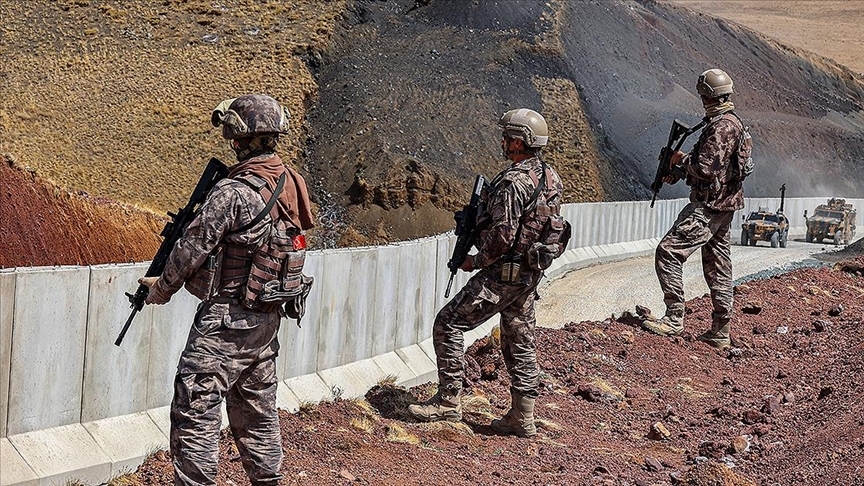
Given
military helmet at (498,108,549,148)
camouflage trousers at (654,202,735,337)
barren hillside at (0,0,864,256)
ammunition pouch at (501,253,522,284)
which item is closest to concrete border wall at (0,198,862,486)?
ammunition pouch at (501,253,522,284)

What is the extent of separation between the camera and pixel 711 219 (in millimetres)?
12289

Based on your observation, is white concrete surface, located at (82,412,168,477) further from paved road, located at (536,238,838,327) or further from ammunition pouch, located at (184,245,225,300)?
paved road, located at (536,238,838,327)

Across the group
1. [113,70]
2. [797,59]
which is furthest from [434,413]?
[797,59]

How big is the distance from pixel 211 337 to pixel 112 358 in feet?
5.02

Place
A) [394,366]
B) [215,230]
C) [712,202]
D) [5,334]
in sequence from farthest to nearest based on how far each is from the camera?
[712,202]
[394,366]
[5,334]
[215,230]

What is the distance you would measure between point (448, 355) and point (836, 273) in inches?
481

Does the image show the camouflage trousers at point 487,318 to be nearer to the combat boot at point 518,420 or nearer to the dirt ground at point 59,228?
the combat boot at point 518,420

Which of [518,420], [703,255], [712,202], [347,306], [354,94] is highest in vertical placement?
[354,94]

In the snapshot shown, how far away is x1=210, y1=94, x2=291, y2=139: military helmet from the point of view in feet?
19.7

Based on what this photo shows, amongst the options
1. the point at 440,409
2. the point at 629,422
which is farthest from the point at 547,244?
the point at 629,422

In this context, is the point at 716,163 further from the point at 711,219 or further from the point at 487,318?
the point at 487,318

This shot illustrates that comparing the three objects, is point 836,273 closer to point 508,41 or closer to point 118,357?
point 118,357

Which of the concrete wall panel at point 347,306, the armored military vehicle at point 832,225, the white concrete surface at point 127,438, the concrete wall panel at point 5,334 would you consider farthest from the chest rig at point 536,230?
the armored military vehicle at point 832,225

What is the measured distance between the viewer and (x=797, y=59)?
7038 centimetres
